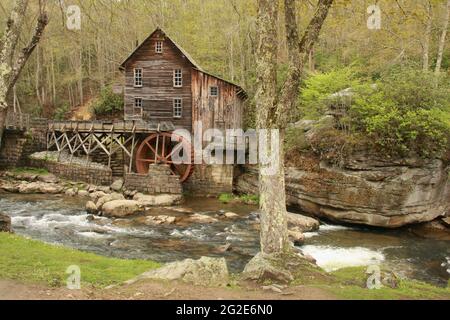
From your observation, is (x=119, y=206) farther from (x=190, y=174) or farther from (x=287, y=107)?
(x=287, y=107)

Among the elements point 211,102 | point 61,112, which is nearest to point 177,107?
point 211,102

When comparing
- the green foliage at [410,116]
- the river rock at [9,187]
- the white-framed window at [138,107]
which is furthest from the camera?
the white-framed window at [138,107]

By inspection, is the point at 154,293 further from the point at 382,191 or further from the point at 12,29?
the point at 382,191

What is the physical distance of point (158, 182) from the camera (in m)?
23.3

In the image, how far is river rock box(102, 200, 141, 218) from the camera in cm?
1820

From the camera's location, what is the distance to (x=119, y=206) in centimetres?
1841

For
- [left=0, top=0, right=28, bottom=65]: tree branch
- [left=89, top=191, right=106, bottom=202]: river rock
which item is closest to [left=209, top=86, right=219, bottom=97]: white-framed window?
[left=89, top=191, right=106, bottom=202]: river rock

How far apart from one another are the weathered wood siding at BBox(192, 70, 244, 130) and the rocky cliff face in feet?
30.9

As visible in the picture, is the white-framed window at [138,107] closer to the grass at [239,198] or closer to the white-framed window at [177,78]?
the white-framed window at [177,78]

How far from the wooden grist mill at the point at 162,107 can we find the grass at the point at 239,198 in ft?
6.52

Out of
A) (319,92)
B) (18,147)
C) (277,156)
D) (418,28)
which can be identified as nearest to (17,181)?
(18,147)

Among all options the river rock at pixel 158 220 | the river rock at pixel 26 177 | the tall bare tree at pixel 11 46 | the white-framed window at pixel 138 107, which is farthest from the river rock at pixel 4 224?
the white-framed window at pixel 138 107

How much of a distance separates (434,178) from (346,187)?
3.53 meters

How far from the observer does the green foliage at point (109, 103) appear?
3578 cm
